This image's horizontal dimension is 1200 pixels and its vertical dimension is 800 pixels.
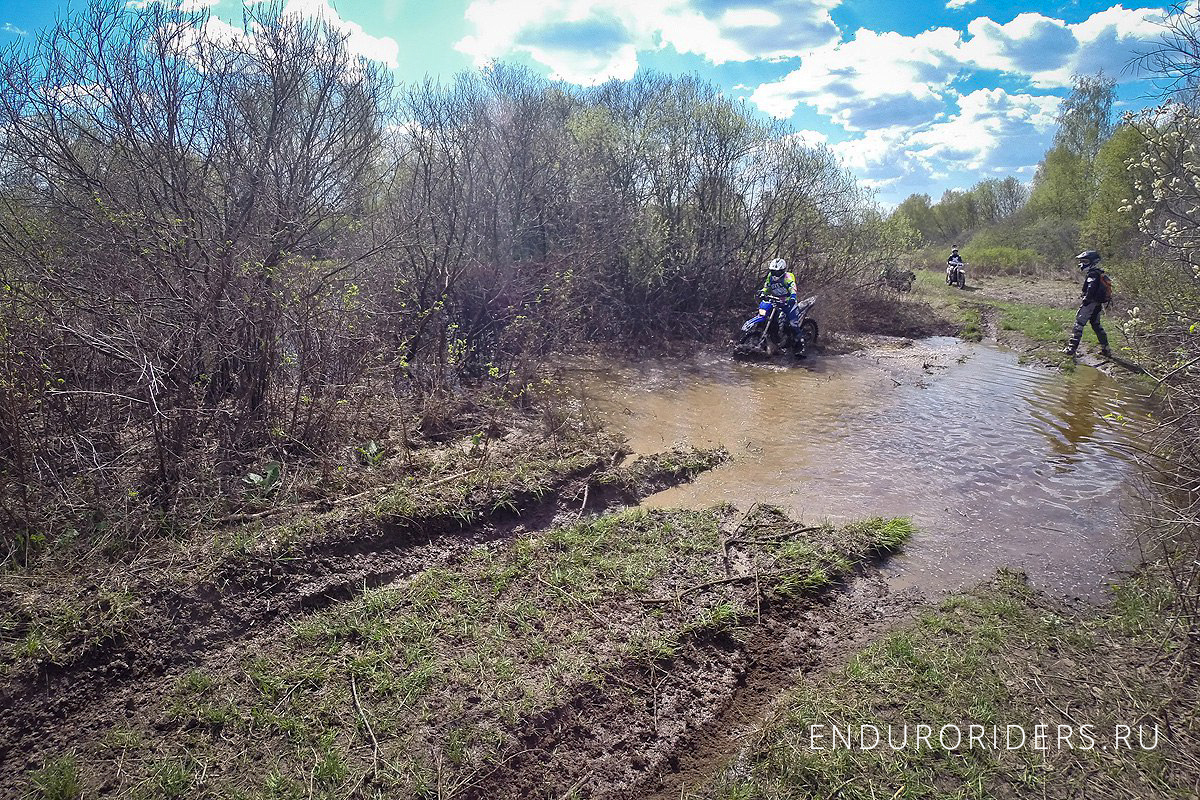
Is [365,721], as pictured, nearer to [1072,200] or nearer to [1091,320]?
[1091,320]

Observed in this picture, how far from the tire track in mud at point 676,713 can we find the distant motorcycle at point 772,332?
9621mm

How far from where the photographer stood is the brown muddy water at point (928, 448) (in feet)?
18.0

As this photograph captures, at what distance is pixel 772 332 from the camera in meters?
13.7

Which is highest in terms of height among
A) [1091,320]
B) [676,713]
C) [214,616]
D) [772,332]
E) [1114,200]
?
[1114,200]

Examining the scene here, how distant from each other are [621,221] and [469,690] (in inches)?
504

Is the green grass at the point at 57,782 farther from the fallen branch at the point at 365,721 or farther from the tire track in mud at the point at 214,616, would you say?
the fallen branch at the point at 365,721

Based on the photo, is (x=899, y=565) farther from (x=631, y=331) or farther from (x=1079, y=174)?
(x=1079, y=174)

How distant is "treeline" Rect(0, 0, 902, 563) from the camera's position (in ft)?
15.6

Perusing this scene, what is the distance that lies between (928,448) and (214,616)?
314 inches

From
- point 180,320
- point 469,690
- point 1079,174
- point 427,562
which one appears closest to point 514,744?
point 469,690

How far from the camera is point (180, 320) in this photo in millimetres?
5543

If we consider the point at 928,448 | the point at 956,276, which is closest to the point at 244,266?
the point at 928,448

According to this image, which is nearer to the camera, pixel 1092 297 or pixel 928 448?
pixel 928 448

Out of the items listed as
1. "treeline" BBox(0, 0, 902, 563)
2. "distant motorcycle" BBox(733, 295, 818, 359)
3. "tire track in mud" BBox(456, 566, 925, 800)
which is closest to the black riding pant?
"distant motorcycle" BBox(733, 295, 818, 359)
